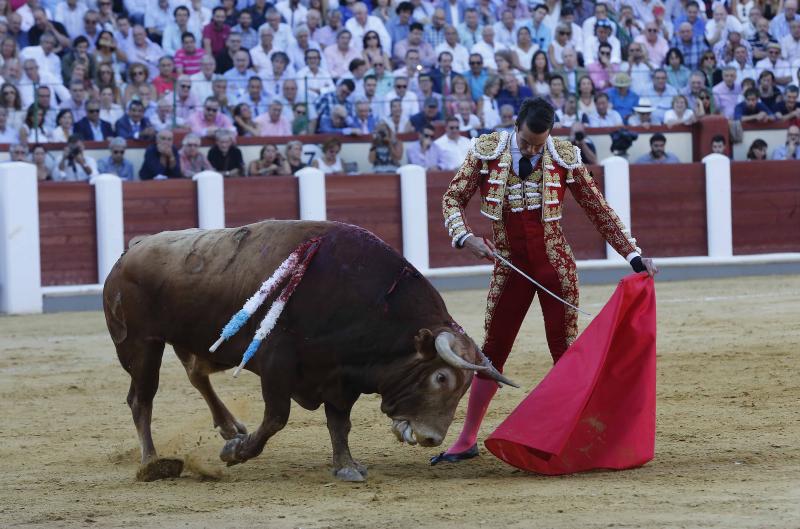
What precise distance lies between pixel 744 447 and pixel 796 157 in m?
8.32

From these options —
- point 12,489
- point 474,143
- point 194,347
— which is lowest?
point 12,489

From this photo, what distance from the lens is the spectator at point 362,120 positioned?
11125 mm

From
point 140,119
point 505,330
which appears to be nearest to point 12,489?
point 505,330

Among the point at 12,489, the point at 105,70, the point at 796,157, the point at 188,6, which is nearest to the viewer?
the point at 12,489

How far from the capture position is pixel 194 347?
446cm

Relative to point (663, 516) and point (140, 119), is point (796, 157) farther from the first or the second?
point (663, 516)

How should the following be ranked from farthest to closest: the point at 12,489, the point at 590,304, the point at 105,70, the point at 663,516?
the point at 105,70 → the point at 590,304 → the point at 12,489 → the point at 663,516

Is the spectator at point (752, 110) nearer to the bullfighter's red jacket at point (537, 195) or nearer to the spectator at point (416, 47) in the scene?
the spectator at point (416, 47)

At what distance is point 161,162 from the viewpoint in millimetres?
10531

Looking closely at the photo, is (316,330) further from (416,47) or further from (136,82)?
(416,47)

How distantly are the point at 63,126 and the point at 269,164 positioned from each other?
1.64 meters

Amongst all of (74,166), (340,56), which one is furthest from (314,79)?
(74,166)

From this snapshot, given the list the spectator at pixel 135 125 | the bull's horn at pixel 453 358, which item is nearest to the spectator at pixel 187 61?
the spectator at pixel 135 125

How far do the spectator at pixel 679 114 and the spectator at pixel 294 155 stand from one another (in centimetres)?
331
